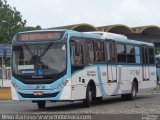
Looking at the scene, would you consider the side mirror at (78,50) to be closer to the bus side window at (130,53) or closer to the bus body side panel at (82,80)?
the bus body side panel at (82,80)

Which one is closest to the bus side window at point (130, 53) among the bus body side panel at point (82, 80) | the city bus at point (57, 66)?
the city bus at point (57, 66)

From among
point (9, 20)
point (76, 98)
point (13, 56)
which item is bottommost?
point (76, 98)

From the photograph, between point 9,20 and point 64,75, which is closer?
point 64,75

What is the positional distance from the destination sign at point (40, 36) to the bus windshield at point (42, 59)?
0.26 m

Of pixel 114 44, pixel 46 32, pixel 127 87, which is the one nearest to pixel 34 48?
pixel 46 32

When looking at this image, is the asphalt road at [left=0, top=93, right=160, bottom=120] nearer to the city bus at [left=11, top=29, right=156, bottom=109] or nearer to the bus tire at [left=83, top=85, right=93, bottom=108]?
the bus tire at [left=83, top=85, right=93, bottom=108]

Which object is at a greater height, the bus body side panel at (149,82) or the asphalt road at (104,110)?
the bus body side panel at (149,82)

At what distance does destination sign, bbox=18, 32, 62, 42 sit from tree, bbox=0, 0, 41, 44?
40.8m

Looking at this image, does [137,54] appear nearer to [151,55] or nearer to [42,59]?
[151,55]

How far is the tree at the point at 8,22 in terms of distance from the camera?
2450 inches

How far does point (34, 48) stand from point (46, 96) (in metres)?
1.82

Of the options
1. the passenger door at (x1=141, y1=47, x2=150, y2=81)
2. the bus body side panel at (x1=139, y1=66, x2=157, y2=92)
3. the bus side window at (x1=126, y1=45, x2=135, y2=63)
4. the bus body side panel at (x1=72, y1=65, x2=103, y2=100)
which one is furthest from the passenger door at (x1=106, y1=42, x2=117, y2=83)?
the passenger door at (x1=141, y1=47, x2=150, y2=81)

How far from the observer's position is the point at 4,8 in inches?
2544

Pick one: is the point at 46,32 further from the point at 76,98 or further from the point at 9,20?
the point at 9,20
